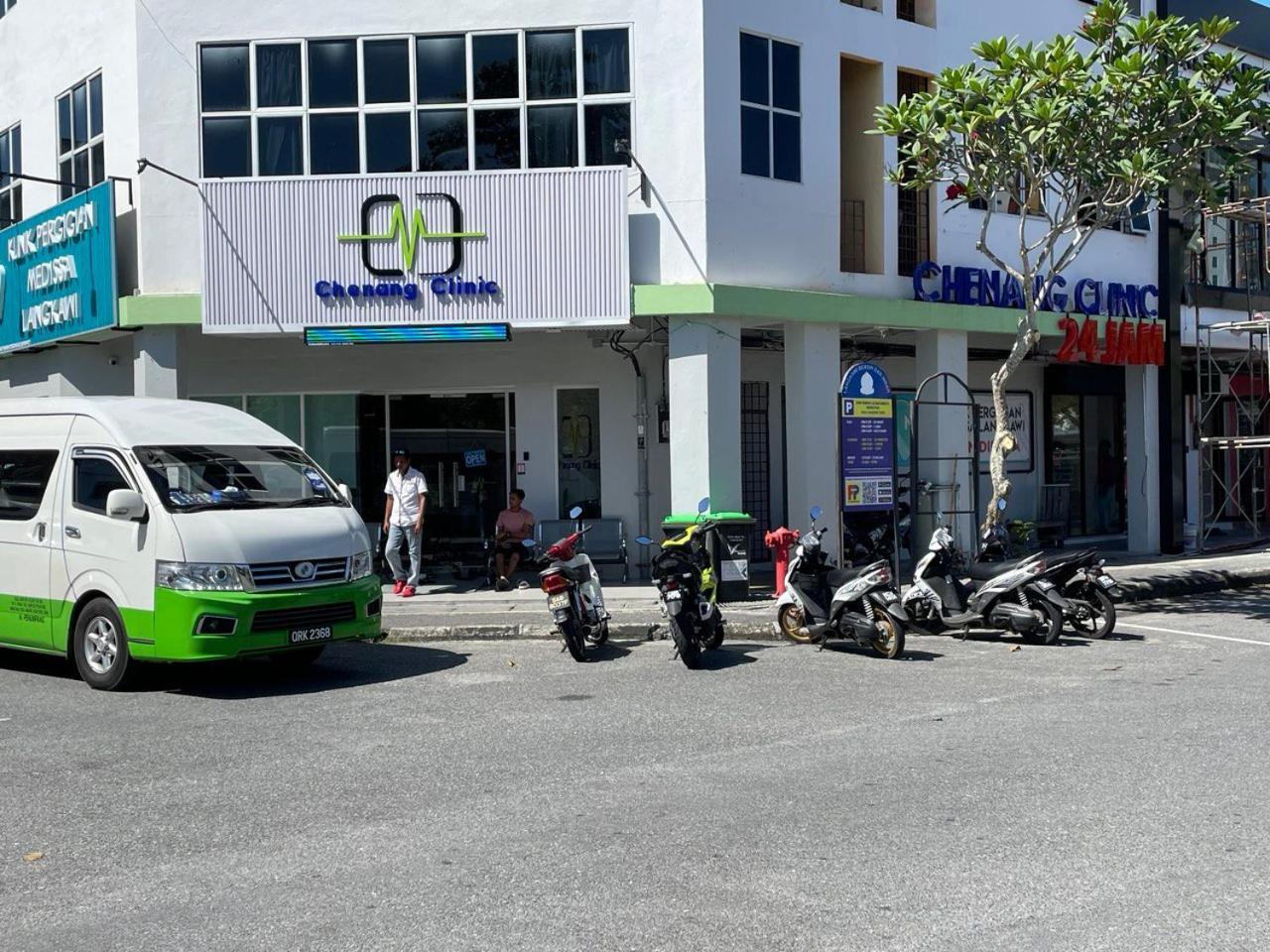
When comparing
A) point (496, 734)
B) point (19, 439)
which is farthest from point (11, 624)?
point (496, 734)

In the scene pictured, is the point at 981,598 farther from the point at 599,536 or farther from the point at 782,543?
the point at 599,536

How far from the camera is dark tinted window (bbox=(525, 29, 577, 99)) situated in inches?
619

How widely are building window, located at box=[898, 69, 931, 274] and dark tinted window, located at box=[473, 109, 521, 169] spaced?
5378mm

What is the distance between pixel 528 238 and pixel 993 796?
10.3 meters

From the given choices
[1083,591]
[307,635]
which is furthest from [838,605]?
[307,635]

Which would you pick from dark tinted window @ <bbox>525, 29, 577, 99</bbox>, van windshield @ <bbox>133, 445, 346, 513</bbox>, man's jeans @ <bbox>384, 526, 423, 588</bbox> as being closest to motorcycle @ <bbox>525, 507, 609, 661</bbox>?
van windshield @ <bbox>133, 445, 346, 513</bbox>

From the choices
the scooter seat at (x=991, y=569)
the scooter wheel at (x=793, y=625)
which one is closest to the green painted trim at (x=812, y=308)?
the scooter wheel at (x=793, y=625)

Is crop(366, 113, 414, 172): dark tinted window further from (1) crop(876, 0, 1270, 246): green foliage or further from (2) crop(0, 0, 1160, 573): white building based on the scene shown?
(1) crop(876, 0, 1270, 246): green foliage

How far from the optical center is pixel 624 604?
14.7 metres

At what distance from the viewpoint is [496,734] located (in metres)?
8.52

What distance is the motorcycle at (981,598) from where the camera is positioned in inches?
487

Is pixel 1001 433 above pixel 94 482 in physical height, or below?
above

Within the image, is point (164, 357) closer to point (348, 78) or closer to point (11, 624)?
point (348, 78)

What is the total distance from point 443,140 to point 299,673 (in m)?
7.45
